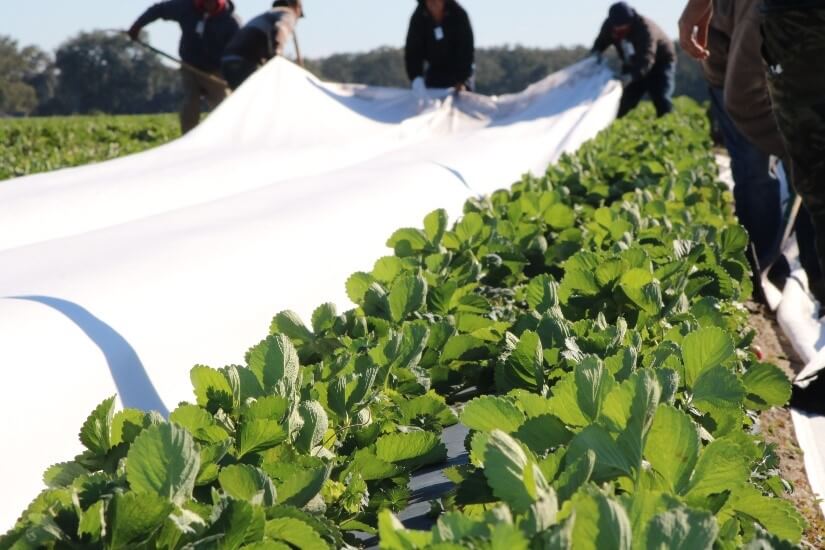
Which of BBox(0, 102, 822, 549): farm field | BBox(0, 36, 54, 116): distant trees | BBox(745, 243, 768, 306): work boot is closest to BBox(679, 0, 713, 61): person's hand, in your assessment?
BBox(745, 243, 768, 306): work boot

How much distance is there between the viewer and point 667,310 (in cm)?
239

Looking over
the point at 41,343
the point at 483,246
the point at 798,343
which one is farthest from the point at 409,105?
the point at 41,343

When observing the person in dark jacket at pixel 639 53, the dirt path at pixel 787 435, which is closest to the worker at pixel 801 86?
the dirt path at pixel 787 435

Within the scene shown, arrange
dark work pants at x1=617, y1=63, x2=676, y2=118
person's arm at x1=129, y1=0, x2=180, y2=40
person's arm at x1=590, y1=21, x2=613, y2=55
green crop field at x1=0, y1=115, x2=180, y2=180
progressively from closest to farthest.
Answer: person's arm at x1=129, y1=0, x2=180, y2=40, green crop field at x1=0, y1=115, x2=180, y2=180, person's arm at x1=590, y1=21, x2=613, y2=55, dark work pants at x1=617, y1=63, x2=676, y2=118

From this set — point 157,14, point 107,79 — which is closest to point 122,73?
point 107,79

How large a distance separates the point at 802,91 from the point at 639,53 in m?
9.96

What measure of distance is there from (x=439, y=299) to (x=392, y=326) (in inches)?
7.2

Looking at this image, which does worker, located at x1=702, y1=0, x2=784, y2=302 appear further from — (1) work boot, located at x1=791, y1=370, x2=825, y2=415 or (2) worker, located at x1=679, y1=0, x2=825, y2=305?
(1) work boot, located at x1=791, y1=370, x2=825, y2=415

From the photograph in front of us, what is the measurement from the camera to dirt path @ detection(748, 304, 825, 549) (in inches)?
99.5

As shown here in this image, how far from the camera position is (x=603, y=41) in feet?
39.6

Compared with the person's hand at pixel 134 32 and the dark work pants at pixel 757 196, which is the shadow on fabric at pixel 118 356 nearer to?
the dark work pants at pixel 757 196

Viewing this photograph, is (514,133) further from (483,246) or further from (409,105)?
(483,246)

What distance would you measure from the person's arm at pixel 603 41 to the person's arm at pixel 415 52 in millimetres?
1938

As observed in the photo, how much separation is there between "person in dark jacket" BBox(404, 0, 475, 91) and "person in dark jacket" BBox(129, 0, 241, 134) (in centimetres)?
163
